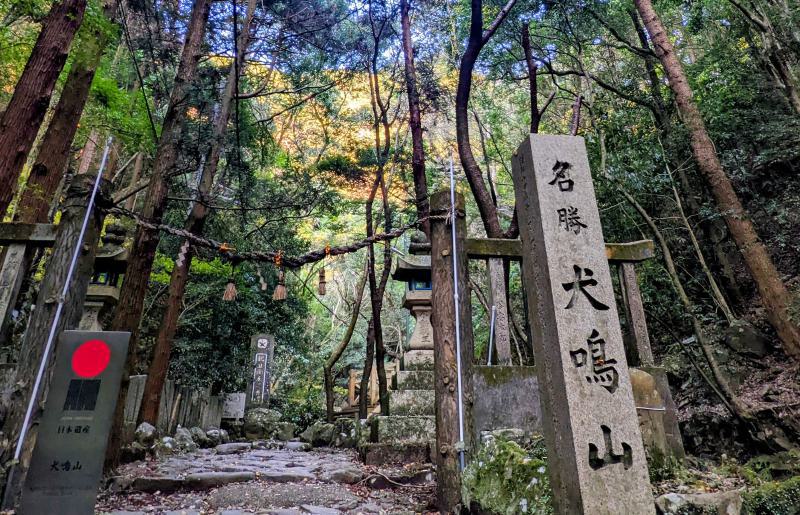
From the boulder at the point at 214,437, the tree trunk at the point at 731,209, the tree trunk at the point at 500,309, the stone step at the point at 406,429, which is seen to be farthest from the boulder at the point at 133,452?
the tree trunk at the point at 731,209

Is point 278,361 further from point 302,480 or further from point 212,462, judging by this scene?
point 302,480

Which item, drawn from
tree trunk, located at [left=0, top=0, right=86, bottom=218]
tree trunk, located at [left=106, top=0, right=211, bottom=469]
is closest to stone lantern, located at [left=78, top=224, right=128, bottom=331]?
tree trunk, located at [left=106, top=0, right=211, bottom=469]

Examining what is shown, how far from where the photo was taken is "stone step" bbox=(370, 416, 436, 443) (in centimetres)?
609

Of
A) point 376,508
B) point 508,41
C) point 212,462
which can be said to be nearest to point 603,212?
point 508,41

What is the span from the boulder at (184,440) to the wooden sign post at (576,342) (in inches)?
305

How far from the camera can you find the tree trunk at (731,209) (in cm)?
636

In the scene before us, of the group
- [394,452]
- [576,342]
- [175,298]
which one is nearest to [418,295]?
[394,452]

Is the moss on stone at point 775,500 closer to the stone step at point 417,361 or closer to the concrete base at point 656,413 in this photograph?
the concrete base at point 656,413

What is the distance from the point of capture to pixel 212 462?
6.73 metres

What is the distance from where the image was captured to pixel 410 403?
643cm

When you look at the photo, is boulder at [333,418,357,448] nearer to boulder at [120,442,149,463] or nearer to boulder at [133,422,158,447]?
boulder at [133,422,158,447]

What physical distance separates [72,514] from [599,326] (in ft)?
13.3

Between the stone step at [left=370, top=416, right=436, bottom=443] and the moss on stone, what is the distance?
386cm

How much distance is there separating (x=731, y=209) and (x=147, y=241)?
8721 millimetres
